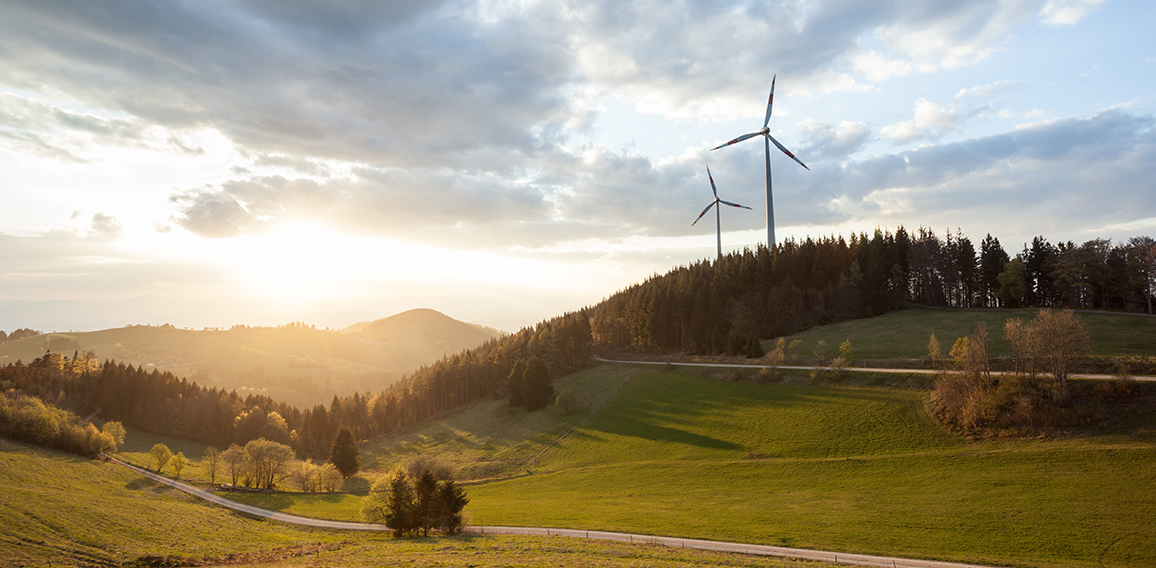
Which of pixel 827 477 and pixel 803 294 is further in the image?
pixel 803 294

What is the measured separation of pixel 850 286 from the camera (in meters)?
127

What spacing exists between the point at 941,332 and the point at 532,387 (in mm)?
88161

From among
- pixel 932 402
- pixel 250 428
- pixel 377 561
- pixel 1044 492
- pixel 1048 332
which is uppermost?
pixel 1048 332

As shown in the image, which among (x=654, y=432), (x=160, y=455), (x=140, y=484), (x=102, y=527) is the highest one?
(x=102, y=527)

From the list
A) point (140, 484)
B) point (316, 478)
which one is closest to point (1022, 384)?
point (316, 478)

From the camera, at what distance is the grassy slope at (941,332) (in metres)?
76.4

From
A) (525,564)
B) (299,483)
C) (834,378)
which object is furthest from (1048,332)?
(299,483)

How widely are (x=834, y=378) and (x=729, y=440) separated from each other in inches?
901

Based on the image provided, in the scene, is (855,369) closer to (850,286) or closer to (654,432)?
(654,432)

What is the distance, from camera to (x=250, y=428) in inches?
5418

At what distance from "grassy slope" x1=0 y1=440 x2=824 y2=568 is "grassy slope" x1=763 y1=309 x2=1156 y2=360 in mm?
71160

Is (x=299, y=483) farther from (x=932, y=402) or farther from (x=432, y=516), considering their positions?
(x=932, y=402)

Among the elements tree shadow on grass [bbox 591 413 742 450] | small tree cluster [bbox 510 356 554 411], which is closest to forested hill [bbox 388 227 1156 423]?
small tree cluster [bbox 510 356 554 411]

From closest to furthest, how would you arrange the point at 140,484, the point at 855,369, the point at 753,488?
the point at 753,488
the point at 140,484
the point at 855,369
